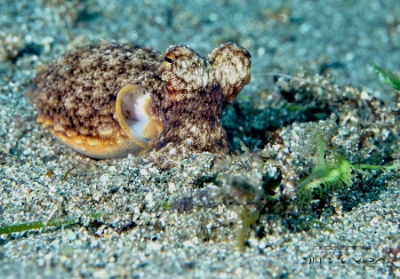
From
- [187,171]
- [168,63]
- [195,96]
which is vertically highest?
[168,63]

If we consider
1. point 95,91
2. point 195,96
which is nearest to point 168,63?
point 195,96

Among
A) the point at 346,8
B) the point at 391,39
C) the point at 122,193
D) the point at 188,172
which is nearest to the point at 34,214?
the point at 122,193

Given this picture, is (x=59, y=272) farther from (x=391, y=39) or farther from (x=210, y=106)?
(x=391, y=39)

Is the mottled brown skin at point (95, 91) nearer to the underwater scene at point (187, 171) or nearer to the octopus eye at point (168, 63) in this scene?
the underwater scene at point (187, 171)

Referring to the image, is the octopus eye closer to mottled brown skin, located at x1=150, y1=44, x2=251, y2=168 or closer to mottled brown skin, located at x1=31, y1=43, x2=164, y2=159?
mottled brown skin, located at x1=150, y1=44, x2=251, y2=168

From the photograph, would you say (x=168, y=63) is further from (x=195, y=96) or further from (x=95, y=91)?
(x=95, y=91)

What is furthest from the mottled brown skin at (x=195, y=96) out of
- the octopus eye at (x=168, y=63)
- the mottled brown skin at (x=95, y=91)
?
the mottled brown skin at (x=95, y=91)
